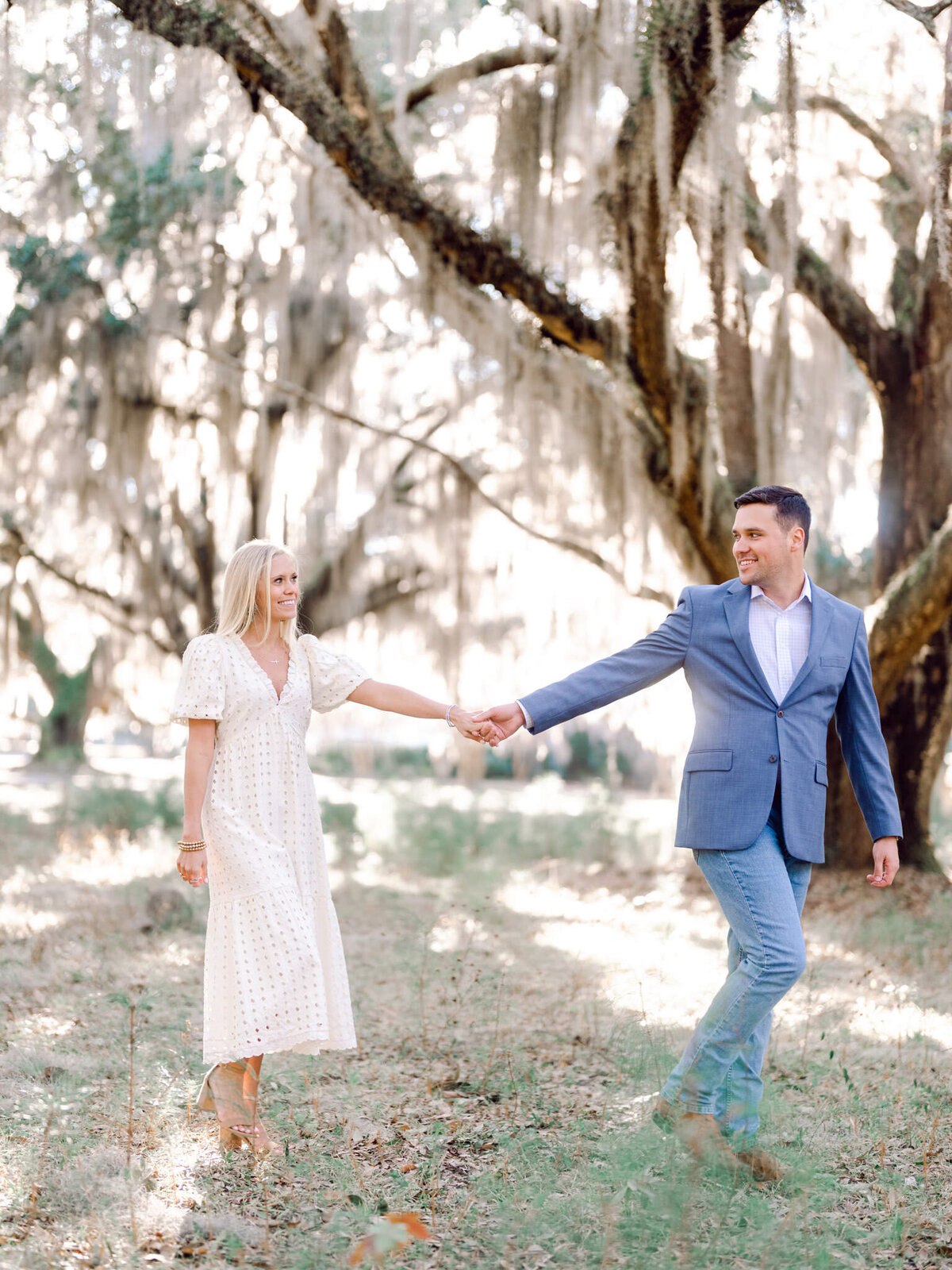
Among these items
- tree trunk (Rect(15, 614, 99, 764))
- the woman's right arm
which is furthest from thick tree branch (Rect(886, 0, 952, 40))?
tree trunk (Rect(15, 614, 99, 764))

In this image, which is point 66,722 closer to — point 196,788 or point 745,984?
point 196,788

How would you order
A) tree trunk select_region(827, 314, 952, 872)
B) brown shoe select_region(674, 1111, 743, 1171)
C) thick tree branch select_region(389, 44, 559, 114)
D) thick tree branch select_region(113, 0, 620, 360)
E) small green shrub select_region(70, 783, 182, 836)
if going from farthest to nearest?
small green shrub select_region(70, 783, 182, 836), tree trunk select_region(827, 314, 952, 872), thick tree branch select_region(389, 44, 559, 114), thick tree branch select_region(113, 0, 620, 360), brown shoe select_region(674, 1111, 743, 1171)

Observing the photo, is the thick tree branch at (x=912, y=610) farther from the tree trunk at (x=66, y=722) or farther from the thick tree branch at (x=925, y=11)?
the tree trunk at (x=66, y=722)

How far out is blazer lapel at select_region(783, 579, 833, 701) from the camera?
286 centimetres

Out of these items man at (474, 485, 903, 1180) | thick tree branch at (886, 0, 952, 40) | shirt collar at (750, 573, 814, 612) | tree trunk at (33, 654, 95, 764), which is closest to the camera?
man at (474, 485, 903, 1180)

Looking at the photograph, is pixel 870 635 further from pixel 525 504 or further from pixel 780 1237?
pixel 780 1237

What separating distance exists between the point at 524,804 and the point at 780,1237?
11.9 m

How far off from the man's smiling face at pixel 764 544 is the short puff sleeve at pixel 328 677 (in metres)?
1.09

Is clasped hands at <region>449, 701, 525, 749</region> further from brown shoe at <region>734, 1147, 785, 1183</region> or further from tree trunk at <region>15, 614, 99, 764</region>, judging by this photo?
tree trunk at <region>15, 614, 99, 764</region>

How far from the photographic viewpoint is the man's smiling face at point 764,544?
9.55 feet

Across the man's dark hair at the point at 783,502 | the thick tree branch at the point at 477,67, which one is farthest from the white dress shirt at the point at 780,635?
the thick tree branch at the point at 477,67

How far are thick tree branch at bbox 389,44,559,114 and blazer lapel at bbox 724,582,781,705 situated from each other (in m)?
4.14

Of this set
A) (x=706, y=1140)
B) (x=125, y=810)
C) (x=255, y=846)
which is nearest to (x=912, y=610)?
(x=706, y=1140)

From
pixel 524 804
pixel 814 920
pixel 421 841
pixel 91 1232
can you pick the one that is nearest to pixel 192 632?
pixel 421 841
